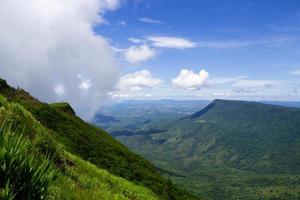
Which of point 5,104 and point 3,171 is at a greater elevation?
point 5,104

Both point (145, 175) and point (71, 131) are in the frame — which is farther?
point (71, 131)

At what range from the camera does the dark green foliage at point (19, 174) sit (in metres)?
7.24

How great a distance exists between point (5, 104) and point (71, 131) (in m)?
87.3

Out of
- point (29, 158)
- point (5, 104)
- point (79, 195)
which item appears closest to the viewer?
point (29, 158)

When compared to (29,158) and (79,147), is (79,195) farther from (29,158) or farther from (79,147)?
(79,147)

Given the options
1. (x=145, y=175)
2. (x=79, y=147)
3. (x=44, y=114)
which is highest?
(x=44, y=114)

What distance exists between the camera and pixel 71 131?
340ft

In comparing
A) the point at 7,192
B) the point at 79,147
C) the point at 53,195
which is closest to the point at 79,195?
the point at 53,195

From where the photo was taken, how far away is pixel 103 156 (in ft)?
311

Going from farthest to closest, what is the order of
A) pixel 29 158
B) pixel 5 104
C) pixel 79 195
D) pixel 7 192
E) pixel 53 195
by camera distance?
pixel 5 104, pixel 79 195, pixel 53 195, pixel 29 158, pixel 7 192

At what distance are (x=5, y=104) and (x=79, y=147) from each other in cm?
7404

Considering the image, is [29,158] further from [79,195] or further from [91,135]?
[91,135]

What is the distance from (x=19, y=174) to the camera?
7449 mm

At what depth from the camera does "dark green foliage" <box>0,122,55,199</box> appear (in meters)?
7.24
